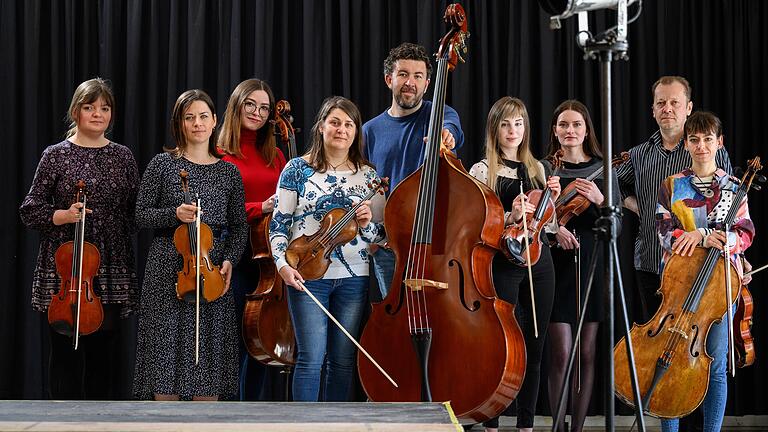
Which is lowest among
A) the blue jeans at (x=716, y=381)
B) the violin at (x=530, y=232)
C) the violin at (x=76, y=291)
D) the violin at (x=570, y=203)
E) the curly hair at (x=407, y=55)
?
the blue jeans at (x=716, y=381)

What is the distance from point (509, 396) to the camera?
280cm

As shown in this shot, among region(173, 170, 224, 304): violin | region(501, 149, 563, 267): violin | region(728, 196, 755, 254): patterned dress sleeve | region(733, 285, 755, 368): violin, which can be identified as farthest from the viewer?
region(733, 285, 755, 368): violin

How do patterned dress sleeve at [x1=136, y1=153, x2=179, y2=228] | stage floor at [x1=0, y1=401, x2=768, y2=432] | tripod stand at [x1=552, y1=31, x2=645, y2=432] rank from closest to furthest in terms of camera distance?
stage floor at [x1=0, y1=401, x2=768, y2=432], tripod stand at [x1=552, y1=31, x2=645, y2=432], patterned dress sleeve at [x1=136, y1=153, x2=179, y2=228]

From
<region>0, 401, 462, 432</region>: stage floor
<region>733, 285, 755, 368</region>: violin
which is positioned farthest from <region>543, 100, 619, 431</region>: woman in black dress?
<region>0, 401, 462, 432</region>: stage floor

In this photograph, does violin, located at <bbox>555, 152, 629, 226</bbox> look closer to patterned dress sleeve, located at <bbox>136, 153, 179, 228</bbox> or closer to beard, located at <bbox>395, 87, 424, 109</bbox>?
beard, located at <bbox>395, 87, 424, 109</bbox>

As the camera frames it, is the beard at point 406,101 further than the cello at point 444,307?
Yes

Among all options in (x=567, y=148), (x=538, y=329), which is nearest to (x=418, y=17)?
(x=567, y=148)

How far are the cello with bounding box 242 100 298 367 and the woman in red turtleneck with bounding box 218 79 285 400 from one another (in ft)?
0.36

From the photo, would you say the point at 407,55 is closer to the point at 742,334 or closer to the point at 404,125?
the point at 404,125

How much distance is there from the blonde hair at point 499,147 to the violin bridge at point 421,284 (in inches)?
24.3

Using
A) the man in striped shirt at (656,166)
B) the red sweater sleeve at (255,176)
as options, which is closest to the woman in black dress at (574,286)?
the man in striped shirt at (656,166)

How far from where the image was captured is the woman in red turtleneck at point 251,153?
141 inches

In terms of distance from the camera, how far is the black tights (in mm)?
3490

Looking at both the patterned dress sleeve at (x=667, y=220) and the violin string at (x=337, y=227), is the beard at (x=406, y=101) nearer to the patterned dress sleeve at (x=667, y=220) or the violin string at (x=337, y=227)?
the violin string at (x=337, y=227)
